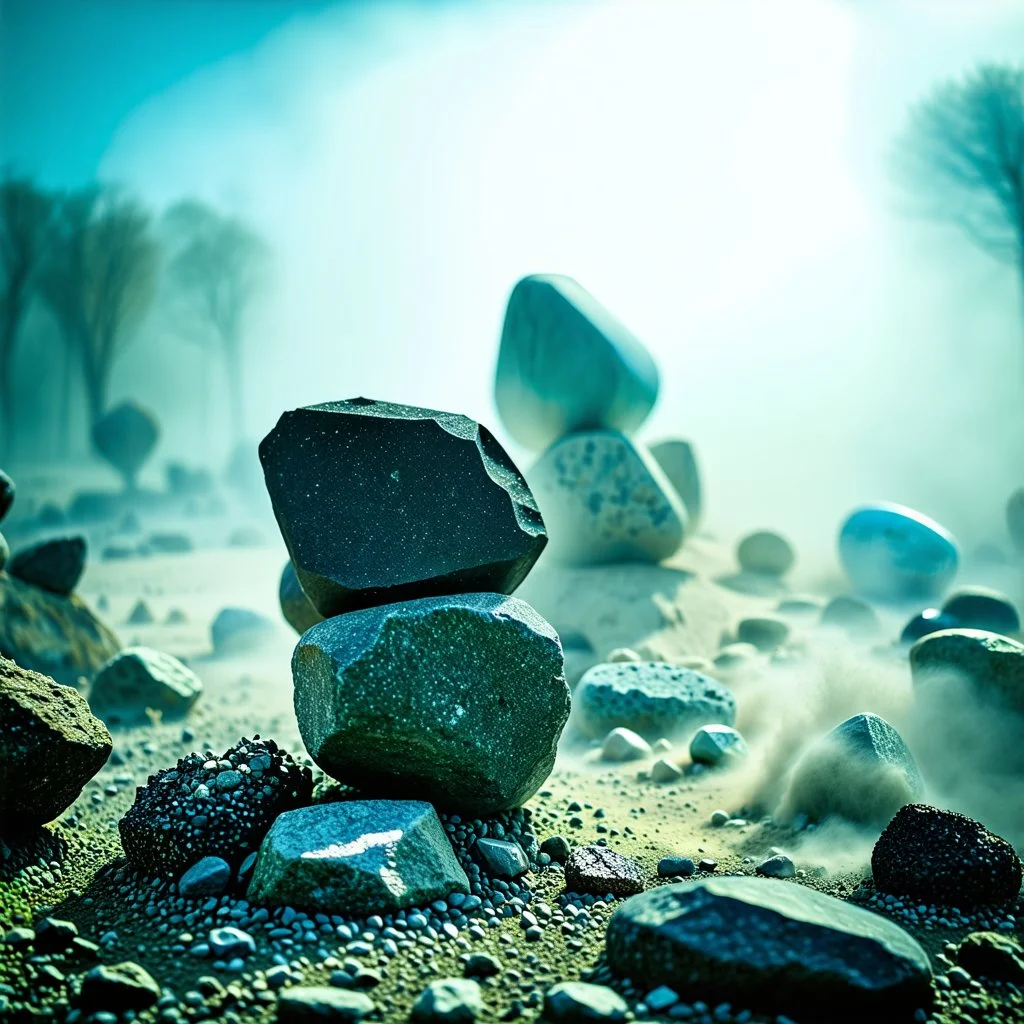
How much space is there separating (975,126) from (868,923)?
16.6 m

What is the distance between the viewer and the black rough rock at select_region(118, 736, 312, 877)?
3.82 m

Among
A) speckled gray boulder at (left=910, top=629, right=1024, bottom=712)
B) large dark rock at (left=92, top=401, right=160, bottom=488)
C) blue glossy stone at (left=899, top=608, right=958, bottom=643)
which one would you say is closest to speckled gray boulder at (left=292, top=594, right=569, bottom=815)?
speckled gray boulder at (left=910, top=629, right=1024, bottom=712)

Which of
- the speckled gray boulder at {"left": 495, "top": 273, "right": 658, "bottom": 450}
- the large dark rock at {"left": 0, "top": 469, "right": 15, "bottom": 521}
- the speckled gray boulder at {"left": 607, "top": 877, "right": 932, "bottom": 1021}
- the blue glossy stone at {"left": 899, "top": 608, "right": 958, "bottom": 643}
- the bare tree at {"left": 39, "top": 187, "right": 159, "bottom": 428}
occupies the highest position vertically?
the bare tree at {"left": 39, "top": 187, "right": 159, "bottom": 428}

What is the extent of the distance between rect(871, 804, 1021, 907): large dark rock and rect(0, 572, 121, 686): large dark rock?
6.30 metres

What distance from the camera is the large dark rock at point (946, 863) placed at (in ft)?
12.3

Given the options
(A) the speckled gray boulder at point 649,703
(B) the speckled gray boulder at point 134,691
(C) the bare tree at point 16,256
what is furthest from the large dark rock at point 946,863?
(C) the bare tree at point 16,256

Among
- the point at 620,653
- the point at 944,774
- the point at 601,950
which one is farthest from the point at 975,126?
the point at 601,950

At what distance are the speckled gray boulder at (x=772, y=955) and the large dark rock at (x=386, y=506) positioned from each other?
1683mm

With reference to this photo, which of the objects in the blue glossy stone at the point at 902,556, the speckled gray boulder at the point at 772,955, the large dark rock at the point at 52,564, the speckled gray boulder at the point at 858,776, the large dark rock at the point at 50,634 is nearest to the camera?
the speckled gray boulder at the point at 772,955

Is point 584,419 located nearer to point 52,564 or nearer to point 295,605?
point 295,605

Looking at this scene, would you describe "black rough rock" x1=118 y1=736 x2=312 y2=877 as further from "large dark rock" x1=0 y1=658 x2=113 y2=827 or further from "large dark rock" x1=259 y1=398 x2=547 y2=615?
"large dark rock" x1=259 y1=398 x2=547 y2=615

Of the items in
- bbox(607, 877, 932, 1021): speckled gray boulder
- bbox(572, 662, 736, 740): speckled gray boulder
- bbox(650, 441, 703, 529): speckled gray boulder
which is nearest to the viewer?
bbox(607, 877, 932, 1021): speckled gray boulder

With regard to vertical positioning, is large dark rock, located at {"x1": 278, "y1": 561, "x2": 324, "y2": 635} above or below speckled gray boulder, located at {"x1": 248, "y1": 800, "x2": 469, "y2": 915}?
above

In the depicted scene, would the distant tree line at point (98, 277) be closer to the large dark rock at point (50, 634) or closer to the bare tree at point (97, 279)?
the bare tree at point (97, 279)
